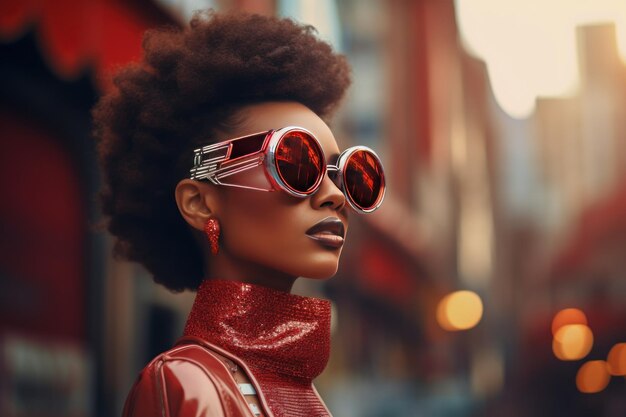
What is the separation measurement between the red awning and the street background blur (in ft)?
0.04

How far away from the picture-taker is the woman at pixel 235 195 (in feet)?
7.36

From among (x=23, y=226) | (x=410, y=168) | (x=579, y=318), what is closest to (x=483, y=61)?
(x=579, y=318)

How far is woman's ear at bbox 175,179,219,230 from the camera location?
2432 mm

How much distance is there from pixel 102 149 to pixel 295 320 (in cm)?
73

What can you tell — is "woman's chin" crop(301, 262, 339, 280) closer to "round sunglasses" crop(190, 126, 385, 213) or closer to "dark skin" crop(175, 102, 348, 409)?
"dark skin" crop(175, 102, 348, 409)

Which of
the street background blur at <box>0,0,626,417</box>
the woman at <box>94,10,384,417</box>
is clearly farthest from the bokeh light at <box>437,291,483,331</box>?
the woman at <box>94,10,384,417</box>

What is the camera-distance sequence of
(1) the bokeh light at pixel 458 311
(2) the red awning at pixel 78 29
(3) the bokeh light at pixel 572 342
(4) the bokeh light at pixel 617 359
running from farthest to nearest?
(1) the bokeh light at pixel 458 311 < (3) the bokeh light at pixel 572 342 < (4) the bokeh light at pixel 617 359 < (2) the red awning at pixel 78 29

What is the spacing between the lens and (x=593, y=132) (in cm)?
7838

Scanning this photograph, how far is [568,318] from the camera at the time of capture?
3666cm

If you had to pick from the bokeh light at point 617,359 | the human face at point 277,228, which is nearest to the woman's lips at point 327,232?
the human face at point 277,228

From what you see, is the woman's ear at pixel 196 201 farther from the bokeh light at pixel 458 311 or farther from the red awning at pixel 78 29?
the bokeh light at pixel 458 311

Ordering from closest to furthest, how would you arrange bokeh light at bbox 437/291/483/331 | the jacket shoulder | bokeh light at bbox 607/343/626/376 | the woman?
the jacket shoulder < the woman < bokeh light at bbox 607/343/626/376 < bokeh light at bbox 437/291/483/331

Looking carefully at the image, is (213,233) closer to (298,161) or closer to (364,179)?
(298,161)

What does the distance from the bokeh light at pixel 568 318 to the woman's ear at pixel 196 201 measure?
34.6 m
